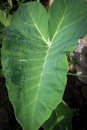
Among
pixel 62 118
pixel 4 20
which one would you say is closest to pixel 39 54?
pixel 62 118

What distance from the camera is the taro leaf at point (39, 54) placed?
1.89 m

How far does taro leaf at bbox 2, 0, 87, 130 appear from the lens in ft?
6.19

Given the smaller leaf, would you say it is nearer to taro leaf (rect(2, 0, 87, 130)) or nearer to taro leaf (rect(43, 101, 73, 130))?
taro leaf (rect(2, 0, 87, 130))

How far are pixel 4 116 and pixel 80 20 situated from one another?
0.95m

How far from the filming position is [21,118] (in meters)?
1.88

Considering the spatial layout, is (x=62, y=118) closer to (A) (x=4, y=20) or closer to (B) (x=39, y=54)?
(B) (x=39, y=54)

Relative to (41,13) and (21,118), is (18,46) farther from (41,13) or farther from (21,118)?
(21,118)

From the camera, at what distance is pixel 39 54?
6.50 feet

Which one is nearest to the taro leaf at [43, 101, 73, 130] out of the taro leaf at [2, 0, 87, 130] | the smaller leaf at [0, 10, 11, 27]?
the taro leaf at [2, 0, 87, 130]

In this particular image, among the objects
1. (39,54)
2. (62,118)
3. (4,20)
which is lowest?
(62,118)

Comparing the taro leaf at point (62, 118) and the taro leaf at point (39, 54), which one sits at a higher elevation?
the taro leaf at point (39, 54)

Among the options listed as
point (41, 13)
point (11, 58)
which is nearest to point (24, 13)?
point (41, 13)

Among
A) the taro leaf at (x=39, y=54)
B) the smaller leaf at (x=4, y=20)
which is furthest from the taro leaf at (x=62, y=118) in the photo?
the smaller leaf at (x=4, y=20)

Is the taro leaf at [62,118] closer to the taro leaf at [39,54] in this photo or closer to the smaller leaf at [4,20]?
the taro leaf at [39,54]
